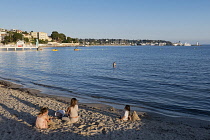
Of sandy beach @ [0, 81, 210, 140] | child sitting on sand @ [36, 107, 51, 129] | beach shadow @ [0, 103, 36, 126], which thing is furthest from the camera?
beach shadow @ [0, 103, 36, 126]

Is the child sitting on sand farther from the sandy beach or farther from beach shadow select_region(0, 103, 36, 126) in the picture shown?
beach shadow select_region(0, 103, 36, 126)

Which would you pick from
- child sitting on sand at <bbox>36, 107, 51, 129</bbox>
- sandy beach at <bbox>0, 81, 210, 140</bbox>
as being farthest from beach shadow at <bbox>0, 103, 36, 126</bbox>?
child sitting on sand at <bbox>36, 107, 51, 129</bbox>

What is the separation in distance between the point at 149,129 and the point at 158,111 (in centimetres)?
440

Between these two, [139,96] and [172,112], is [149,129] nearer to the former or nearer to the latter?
[172,112]

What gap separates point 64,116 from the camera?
35.3ft

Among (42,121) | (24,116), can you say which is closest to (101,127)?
(42,121)

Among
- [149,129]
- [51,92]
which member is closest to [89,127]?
[149,129]

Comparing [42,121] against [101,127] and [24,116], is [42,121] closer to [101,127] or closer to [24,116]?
[24,116]

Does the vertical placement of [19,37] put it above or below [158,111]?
above

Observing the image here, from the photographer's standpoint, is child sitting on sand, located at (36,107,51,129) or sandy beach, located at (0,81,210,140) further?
child sitting on sand, located at (36,107,51,129)

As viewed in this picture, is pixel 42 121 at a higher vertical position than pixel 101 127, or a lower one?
higher

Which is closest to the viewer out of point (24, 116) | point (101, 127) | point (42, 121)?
point (42, 121)

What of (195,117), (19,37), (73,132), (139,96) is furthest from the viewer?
(19,37)

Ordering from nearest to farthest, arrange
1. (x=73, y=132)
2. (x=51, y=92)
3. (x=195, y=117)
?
(x=73, y=132)
(x=195, y=117)
(x=51, y=92)
